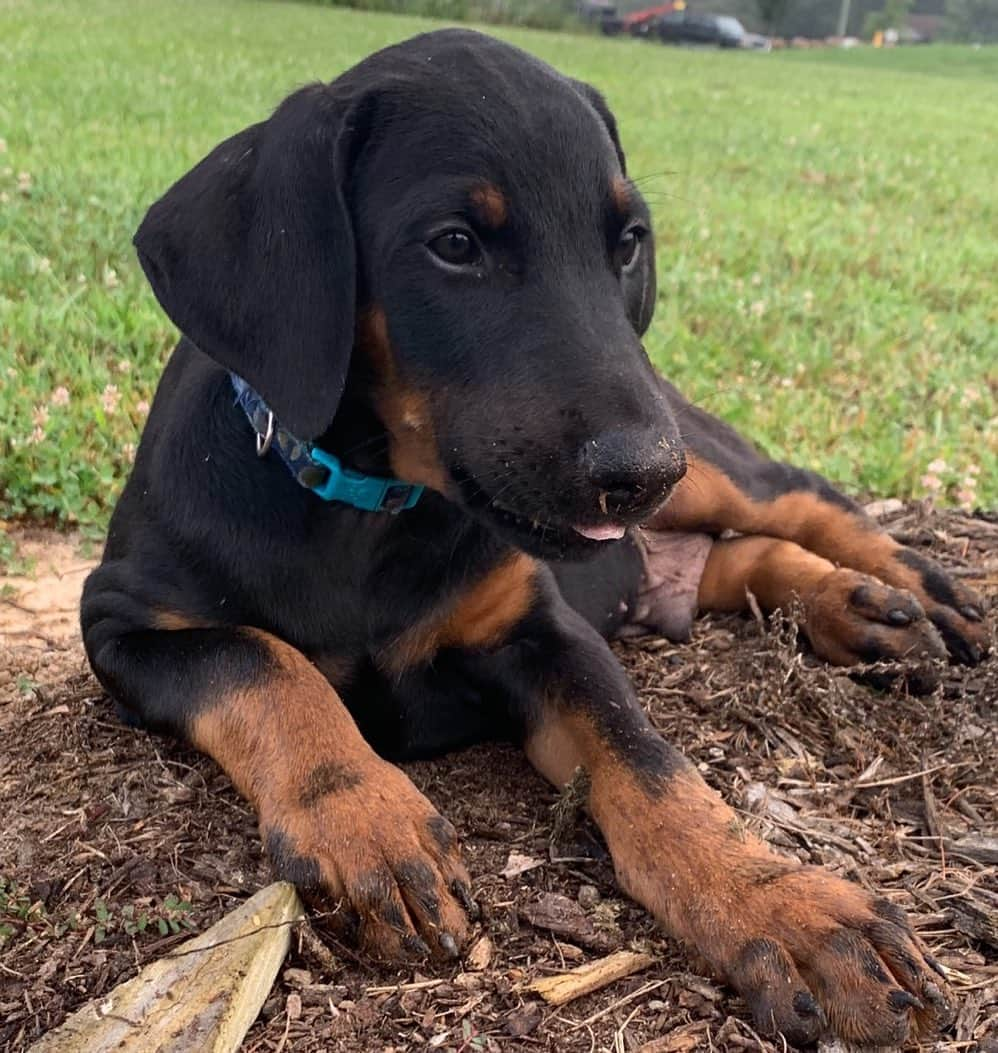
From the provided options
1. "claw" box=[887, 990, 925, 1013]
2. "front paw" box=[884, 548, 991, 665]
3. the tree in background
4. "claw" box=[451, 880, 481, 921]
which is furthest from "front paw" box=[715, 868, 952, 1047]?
the tree in background

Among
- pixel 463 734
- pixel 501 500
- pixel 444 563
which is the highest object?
pixel 501 500

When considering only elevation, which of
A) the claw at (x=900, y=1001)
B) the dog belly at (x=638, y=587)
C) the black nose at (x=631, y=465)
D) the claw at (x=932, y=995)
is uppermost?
the black nose at (x=631, y=465)

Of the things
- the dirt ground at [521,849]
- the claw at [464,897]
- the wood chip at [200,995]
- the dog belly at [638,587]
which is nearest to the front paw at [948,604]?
the dirt ground at [521,849]

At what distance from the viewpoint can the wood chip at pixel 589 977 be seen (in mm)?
2268

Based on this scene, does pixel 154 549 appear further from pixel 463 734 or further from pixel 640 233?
pixel 640 233

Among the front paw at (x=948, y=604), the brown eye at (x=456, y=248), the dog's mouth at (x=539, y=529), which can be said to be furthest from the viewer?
the front paw at (x=948, y=604)

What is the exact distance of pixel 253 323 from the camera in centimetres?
266

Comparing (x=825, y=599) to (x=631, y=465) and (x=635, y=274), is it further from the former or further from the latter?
(x=631, y=465)

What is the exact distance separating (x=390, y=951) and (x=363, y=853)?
0.18 m

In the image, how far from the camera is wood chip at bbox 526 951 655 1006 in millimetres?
2268

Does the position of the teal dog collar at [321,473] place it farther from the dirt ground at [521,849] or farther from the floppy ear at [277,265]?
the dirt ground at [521,849]

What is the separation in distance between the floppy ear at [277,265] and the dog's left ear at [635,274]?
0.70m

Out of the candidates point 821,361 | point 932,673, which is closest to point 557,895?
point 932,673

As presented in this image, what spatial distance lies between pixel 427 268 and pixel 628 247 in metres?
0.56
